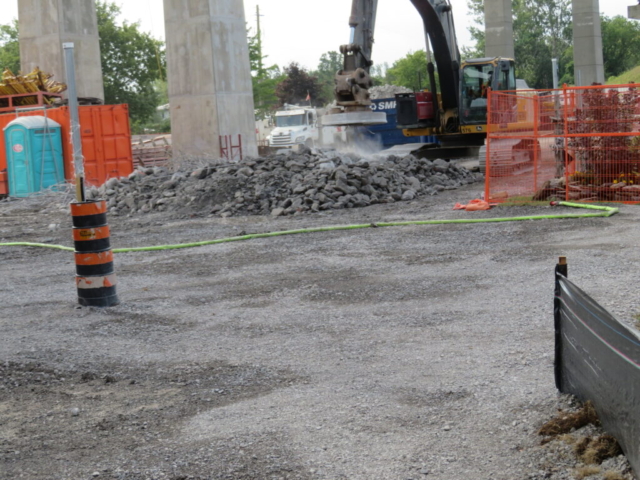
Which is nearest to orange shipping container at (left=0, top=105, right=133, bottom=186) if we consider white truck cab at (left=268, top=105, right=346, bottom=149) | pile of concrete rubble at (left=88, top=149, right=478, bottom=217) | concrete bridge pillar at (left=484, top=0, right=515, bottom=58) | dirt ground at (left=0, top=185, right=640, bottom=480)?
pile of concrete rubble at (left=88, top=149, right=478, bottom=217)

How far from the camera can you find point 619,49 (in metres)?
91.6

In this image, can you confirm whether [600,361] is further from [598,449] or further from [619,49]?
[619,49]

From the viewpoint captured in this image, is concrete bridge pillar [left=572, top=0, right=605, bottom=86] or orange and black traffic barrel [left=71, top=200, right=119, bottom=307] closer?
orange and black traffic barrel [left=71, top=200, right=119, bottom=307]

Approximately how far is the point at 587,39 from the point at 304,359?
38787mm

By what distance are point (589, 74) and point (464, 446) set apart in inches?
1614

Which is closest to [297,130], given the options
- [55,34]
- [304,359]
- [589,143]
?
[55,34]

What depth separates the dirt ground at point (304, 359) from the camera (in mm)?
4449

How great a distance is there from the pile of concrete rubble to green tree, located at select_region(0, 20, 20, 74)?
170 ft

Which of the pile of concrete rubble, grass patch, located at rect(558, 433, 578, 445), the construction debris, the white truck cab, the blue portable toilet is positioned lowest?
grass patch, located at rect(558, 433, 578, 445)

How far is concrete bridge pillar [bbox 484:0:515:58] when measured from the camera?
41719mm

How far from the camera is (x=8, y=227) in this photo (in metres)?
17.7

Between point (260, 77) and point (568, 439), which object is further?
point (260, 77)

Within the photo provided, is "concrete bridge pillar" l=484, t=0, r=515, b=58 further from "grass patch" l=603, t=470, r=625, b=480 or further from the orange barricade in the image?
"grass patch" l=603, t=470, r=625, b=480

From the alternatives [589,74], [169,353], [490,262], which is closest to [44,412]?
[169,353]
